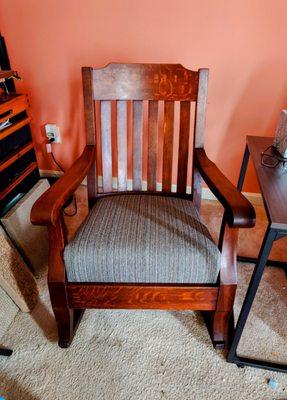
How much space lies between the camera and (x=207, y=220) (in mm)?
1734

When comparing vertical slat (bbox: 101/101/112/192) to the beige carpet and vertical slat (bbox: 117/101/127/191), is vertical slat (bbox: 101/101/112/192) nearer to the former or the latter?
vertical slat (bbox: 117/101/127/191)

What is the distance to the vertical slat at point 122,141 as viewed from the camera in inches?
45.6

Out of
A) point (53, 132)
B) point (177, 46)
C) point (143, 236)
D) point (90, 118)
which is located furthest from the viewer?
point (53, 132)

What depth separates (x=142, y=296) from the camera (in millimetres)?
938

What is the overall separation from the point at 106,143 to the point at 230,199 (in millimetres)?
582

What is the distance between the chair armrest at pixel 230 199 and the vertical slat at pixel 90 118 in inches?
16.8

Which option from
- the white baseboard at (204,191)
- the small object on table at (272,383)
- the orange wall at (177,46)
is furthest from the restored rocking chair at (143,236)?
the white baseboard at (204,191)

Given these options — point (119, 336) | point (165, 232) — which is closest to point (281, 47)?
point (165, 232)

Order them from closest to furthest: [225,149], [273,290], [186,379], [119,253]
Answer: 1. [119,253]
2. [186,379]
3. [273,290]
4. [225,149]

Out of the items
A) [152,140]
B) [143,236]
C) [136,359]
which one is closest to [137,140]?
[152,140]

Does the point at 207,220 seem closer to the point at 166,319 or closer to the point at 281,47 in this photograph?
the point at 166,319

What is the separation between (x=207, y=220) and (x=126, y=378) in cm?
100

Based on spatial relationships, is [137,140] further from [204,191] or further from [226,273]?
[204,191]

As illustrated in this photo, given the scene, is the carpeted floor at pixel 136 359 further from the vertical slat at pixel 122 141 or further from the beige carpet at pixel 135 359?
the vertical slat at pixel 122 141
